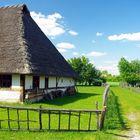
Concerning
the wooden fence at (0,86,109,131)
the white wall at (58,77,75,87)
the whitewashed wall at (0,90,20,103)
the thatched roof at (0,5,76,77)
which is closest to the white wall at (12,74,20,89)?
the whitewashed wall at (0,90,20,103)

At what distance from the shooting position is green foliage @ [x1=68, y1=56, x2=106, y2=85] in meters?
88.3

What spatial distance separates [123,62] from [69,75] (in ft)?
281

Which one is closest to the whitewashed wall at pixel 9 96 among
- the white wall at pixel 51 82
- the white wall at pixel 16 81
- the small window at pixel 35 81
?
the white wall at pixel 16 81

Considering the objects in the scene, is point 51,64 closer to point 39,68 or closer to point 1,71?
point 39,68

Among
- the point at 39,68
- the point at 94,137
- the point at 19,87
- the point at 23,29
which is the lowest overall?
the point at 94,137

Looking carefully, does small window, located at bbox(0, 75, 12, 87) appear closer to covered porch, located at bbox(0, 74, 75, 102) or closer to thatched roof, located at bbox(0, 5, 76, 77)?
covered porch, located at bbox(0, 74, 75, 102)

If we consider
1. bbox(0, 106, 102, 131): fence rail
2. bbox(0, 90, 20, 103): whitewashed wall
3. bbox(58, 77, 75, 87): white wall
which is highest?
bbox(58, 77, 75, 87): white wall

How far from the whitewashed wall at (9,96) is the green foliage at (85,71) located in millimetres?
63831

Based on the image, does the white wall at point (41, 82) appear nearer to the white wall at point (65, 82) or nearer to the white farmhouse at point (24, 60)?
the white farmhouse at point (24, 60)

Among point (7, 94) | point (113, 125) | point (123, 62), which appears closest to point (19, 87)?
point (7, 94)

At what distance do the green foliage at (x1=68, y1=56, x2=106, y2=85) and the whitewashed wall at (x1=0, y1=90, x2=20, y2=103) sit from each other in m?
63.8

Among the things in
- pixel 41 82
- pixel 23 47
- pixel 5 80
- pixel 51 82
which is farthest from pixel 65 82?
pixel 5 80

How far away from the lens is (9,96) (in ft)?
78.4

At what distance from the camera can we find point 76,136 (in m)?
11.9
